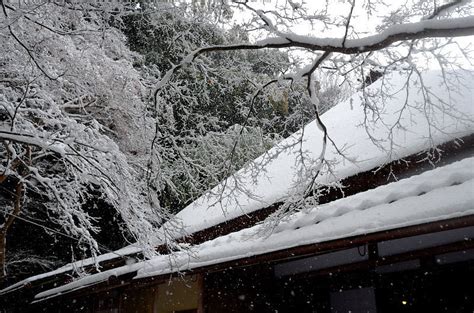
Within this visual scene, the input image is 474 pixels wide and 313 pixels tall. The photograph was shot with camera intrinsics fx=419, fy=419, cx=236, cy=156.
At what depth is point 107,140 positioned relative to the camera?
6.89 metres

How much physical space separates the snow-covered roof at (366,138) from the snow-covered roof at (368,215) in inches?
16.3

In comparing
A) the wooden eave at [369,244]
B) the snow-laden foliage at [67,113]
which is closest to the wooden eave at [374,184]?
the wooden eave at [369,244]

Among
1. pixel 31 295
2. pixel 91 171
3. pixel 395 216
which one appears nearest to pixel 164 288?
pixel 91 171

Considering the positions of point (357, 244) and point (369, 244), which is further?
point (369, 244)

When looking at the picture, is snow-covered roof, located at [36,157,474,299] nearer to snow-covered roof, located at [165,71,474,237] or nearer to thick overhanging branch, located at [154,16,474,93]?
snow-covered roof, located at [165,71,474,237]

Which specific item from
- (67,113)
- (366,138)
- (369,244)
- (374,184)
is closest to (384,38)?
(369,244)

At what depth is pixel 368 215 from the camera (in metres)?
3.62

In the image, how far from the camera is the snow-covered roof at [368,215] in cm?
308

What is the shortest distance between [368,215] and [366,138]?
2.45 m

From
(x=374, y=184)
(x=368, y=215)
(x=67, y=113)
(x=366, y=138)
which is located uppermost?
(x=67, y=113)

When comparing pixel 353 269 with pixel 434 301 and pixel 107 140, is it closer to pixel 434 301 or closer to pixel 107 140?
pixel 434 301

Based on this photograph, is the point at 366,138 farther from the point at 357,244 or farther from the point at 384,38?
the point at 384,38

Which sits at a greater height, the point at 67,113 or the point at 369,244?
→ the point at 67,113

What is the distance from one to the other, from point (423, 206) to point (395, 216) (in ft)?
0.71
